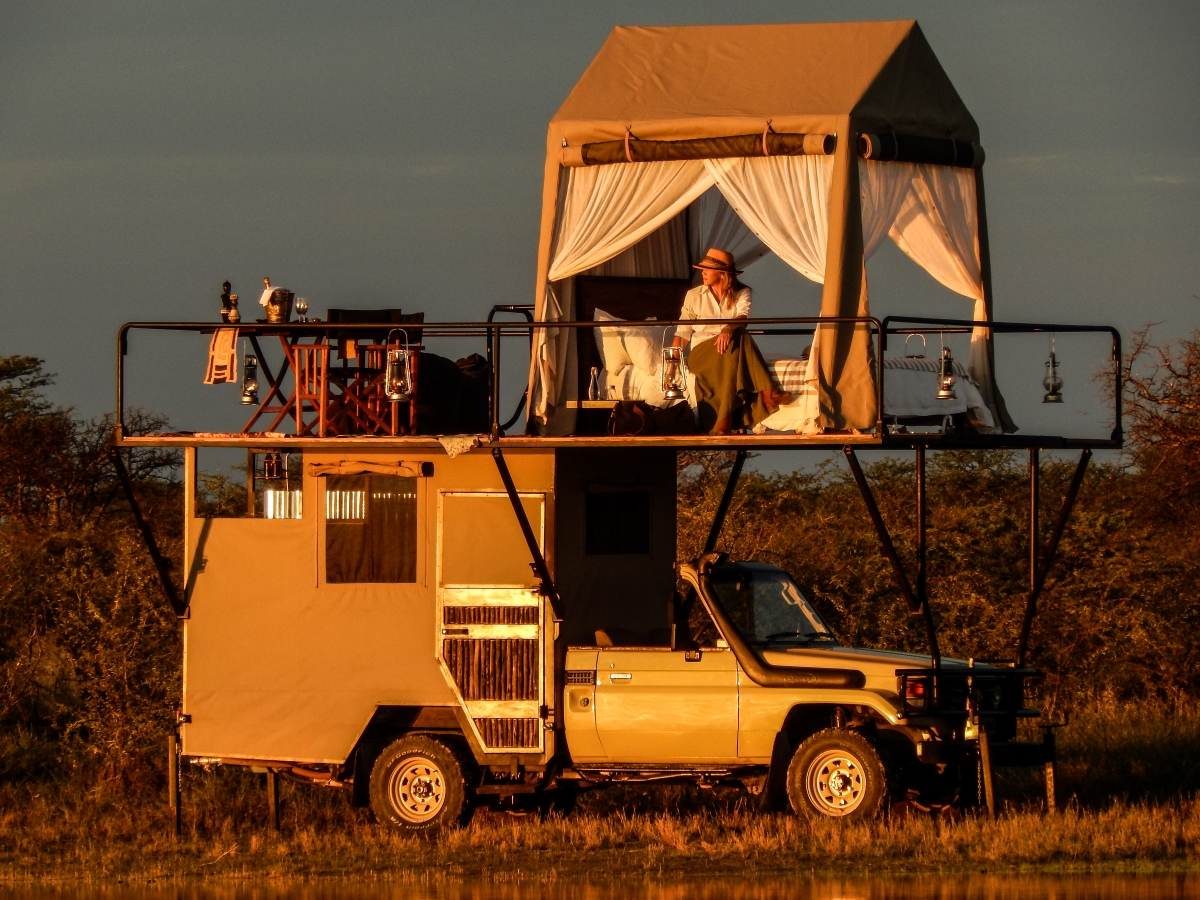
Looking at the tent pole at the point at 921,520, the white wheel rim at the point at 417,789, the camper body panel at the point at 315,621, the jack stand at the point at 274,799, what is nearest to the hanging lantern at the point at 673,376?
the camper body panel at the point at 315,621

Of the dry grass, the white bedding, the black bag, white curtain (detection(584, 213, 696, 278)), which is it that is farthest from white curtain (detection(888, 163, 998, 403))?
the dry grass

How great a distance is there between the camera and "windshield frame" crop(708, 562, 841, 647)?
14211 millimetres

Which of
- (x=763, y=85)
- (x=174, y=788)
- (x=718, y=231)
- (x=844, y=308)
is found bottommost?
(x=174, y=788)

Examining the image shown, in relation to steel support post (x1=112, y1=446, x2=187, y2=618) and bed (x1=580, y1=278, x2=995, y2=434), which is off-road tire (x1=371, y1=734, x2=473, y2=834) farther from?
bed (x1=580, y1=278, x2=995, y2=434)

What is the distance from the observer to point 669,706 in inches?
546

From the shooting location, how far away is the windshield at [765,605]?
1432cm

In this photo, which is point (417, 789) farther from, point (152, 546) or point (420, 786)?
point (152, 546)

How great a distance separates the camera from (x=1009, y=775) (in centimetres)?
1698

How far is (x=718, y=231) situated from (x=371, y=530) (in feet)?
13.3

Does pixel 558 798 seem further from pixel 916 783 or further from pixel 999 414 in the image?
pixel 999 414

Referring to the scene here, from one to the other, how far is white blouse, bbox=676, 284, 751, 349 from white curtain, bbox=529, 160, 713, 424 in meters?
0.80

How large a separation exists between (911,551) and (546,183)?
383 inches

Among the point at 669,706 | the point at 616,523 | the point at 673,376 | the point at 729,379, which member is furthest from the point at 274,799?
the point at 729,379

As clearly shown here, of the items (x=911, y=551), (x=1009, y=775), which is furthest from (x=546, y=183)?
(x=911, y=551)
